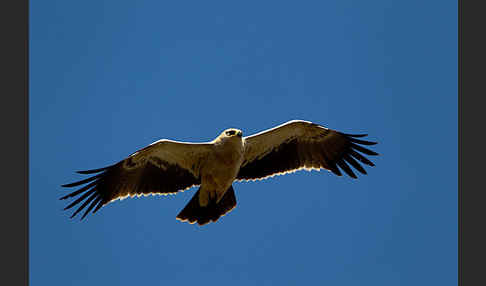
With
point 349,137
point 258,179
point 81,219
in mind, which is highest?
point 349,137

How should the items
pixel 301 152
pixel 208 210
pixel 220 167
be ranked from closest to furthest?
1. pixel 220 167
2. pixel 208 210
3. pixel 301 152

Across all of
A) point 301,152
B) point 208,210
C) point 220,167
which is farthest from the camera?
point 301,152

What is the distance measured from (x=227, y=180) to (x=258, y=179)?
27.9 inches

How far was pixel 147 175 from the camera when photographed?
8625 mm

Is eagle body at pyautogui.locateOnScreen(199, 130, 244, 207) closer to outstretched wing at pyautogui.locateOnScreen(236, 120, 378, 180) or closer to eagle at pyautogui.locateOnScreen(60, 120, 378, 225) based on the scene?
eagle at pyautogui.locateOnScreen(60, 120, 378, 225)

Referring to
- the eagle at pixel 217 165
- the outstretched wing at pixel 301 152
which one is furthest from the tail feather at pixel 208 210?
the outstretched wing at pixel 301 152

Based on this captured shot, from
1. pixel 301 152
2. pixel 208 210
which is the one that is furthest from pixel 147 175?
pixel 301 152

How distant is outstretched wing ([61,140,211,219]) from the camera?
27.5 feet

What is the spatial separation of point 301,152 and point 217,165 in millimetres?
1586

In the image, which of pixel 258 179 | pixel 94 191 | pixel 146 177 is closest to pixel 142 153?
pixel 146 177

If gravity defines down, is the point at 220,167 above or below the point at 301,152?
below

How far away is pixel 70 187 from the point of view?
8148 mm

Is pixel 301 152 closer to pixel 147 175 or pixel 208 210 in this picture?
pixel 208 210

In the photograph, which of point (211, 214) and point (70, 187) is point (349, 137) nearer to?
point (211, 214)
